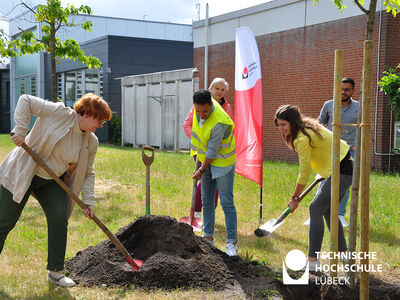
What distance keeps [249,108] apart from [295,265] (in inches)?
88.5

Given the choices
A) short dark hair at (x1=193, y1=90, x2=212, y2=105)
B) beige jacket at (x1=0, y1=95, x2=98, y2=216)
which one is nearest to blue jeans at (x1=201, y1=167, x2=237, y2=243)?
short dark hair at (x1=193, y1=90, x2=212, y2=105)

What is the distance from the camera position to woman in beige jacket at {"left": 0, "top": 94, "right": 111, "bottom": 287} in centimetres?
362

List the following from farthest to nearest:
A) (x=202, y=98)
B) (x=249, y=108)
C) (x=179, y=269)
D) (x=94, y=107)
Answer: (x=249, y=108)
(x=202, y=98)
(x=179, y=269)
(x=94, y=107)

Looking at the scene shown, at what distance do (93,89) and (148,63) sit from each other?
376cm

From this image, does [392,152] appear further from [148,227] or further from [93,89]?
[93,89]

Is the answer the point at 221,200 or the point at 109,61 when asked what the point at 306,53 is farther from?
the point at 109,61

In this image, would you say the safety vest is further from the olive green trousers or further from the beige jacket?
the olive green trousers

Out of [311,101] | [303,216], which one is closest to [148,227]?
[303,216]

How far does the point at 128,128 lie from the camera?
76.3ft

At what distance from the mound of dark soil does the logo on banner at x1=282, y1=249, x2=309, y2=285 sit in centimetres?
6

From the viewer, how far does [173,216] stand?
6594mm

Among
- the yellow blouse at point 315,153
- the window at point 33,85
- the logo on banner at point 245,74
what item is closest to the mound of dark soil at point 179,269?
the yellow blouse at point 315,153

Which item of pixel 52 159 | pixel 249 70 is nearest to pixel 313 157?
pixel 249 70

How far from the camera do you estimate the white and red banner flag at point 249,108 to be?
18.8ft
